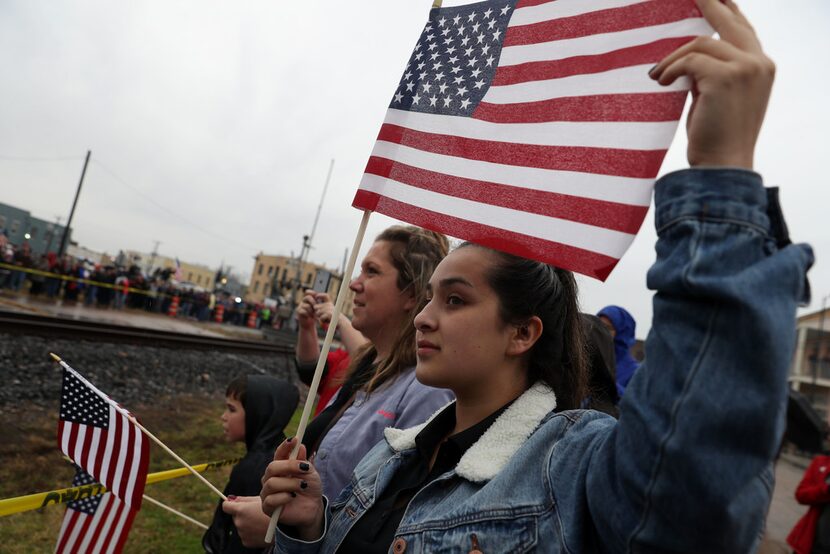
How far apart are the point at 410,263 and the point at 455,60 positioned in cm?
121

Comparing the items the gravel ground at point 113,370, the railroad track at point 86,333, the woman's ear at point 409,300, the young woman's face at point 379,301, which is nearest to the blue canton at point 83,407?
the young woman's face at point 379,301

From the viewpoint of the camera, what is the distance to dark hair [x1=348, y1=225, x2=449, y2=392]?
9.16ft

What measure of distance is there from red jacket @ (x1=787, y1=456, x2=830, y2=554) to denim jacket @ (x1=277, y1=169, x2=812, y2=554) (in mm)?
4741

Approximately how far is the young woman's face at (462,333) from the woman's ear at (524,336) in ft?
0.07

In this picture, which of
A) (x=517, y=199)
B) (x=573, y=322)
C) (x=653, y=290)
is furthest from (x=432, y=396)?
(x=653, y=290)

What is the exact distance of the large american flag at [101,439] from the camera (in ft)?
8.38

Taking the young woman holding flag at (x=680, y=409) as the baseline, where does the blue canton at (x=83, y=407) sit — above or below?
below

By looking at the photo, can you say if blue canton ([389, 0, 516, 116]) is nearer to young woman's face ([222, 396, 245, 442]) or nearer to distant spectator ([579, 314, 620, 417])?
distant spectator ([579, 314, 620, 417])

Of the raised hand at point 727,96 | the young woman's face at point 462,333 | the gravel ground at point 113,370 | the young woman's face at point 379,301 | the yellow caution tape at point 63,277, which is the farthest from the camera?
the yellow caution tape at point 63,277

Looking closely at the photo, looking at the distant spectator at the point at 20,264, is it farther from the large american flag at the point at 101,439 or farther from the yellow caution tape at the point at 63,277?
the large american flag at the point at 101,439

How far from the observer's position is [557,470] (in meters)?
1.35

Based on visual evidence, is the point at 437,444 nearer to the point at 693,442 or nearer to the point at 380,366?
the point at 380,366

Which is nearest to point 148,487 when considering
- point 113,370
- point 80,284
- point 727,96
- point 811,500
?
point 113,370

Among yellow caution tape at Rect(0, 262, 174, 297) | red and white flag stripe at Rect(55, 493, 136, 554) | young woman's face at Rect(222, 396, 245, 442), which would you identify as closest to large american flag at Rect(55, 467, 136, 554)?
red and white flag stripe at Rect(55, 493, 136, 554)
